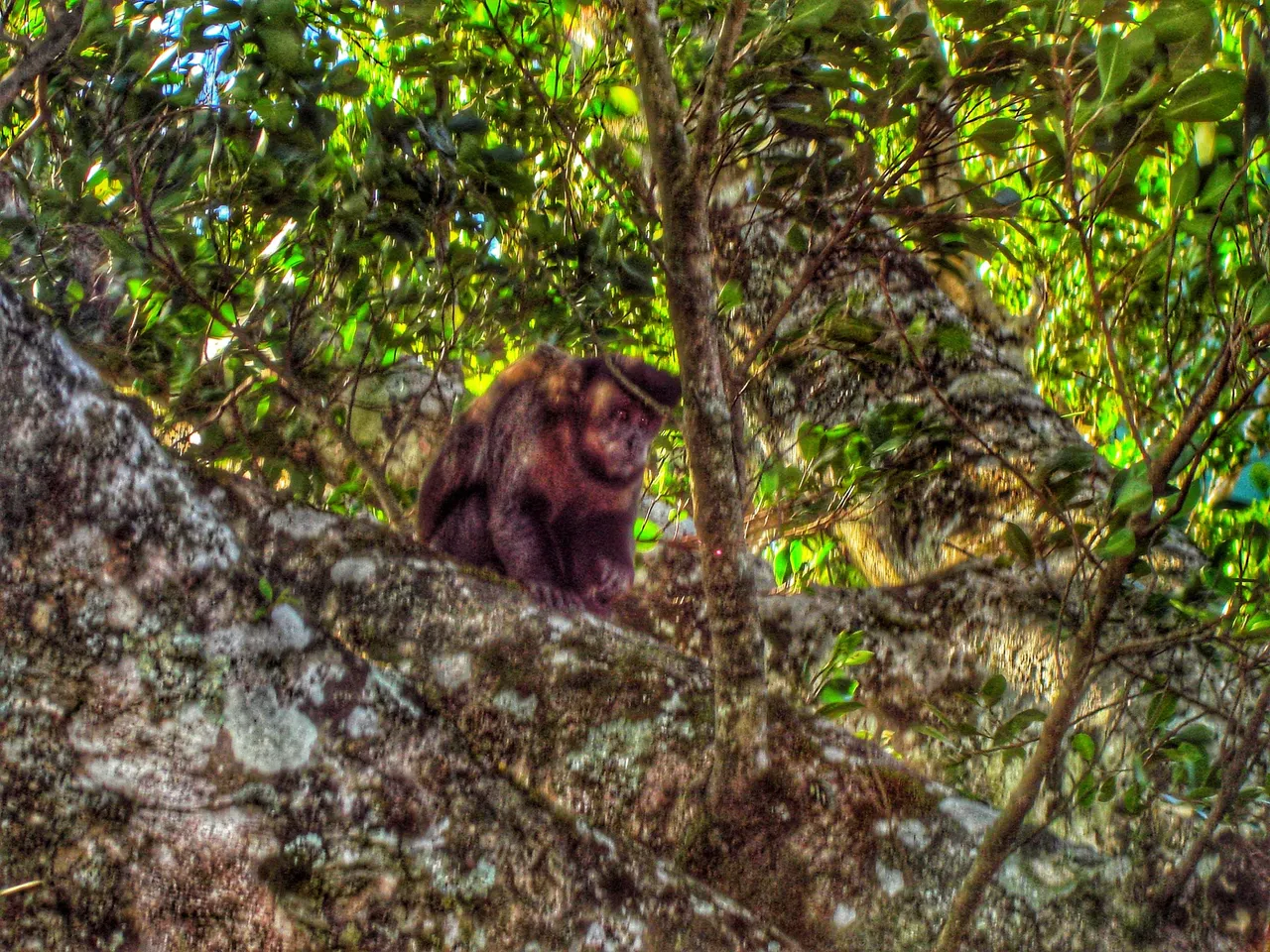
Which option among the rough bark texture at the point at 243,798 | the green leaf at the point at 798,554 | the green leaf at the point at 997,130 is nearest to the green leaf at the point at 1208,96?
the green leaf at the point at 997,130

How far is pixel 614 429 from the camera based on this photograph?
14.5 feet

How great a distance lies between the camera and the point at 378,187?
114 inches

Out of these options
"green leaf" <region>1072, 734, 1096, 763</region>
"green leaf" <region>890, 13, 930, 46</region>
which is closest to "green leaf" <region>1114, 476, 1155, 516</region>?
"green leaf" <region>1072, 734, 1096, 763</region>

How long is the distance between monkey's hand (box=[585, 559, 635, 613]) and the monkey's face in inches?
16.4

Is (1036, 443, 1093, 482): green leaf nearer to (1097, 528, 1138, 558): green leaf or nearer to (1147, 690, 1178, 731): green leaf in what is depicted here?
(1097, 528, 1138, 558): green leaf

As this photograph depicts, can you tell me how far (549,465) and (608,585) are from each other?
0.58m

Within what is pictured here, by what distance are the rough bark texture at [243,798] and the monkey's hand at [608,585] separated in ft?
6.84

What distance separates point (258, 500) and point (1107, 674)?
242cm

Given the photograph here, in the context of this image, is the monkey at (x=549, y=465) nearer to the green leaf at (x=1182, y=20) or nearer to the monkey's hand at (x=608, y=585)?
the monkey's hand at (x=608, y=585)

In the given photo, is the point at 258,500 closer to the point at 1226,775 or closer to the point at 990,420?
the point at 1226,775

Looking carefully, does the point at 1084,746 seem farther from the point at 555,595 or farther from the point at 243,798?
the point at 555,595

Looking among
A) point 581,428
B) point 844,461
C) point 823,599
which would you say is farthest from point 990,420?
point 581,428

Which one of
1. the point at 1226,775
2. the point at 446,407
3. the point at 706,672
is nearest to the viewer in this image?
the point at 1226,775

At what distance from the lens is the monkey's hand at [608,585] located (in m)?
4.01
